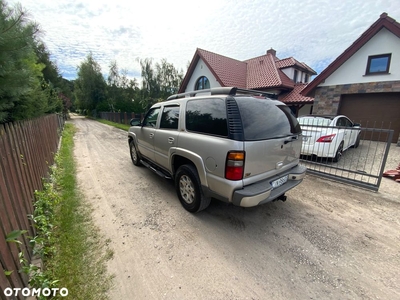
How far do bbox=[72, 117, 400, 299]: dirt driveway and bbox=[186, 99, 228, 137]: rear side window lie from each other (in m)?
1.55

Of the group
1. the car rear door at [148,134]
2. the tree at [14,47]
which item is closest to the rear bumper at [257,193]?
the car rear door at [148,134]

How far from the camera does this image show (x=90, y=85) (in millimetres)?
35625

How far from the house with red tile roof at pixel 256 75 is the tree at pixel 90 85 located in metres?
27.1

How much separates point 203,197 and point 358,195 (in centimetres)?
359

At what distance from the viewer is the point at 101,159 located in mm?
6762

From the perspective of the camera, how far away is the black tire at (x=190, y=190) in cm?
298

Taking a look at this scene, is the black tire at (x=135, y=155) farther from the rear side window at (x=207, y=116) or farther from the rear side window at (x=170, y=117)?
the rear side window at (x=207, y=116)

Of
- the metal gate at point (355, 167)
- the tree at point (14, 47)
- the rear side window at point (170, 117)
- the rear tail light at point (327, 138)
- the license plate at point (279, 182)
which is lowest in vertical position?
the metal gate at point (355, 167)

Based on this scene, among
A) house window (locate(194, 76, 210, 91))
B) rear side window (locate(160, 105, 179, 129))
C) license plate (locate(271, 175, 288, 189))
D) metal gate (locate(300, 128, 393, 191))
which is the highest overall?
house window (locate(194, 76, 210, 91))

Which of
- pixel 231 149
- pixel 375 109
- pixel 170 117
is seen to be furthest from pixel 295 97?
pixel 231 149

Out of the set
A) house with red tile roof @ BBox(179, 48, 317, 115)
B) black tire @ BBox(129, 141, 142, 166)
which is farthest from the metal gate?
house with red tile roof @ BBox(179, 48, 317, 115)

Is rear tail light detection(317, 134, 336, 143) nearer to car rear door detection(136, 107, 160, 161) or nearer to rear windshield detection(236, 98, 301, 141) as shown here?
rear windshield detection(236, 98, 301, 141)

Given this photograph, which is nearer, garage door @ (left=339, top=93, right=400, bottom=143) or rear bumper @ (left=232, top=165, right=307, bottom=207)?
rear bumper @ (left=232, top=165, right=307, bottom=207)

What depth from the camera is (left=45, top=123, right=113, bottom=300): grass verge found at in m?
1.91
